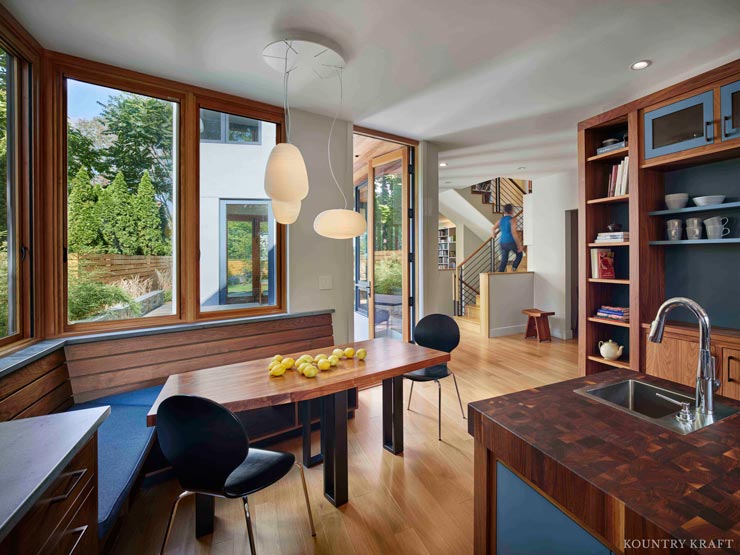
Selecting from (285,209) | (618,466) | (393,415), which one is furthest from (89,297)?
(618,466)

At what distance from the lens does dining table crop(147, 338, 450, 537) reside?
1.70 meters

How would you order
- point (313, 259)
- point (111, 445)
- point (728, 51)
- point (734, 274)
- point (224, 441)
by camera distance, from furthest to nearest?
point (313, 259)
point (734, 274)
point (728, 51)
point (111, 445)
point (224, 441)

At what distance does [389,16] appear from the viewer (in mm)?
1974

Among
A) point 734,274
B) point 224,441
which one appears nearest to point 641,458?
point 224,441

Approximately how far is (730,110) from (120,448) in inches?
161

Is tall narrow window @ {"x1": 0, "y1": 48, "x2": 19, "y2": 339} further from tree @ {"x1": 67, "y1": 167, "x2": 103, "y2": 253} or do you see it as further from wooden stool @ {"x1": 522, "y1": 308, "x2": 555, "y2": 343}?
wooden stool @ {"x1": 522, "y1": 308, "x2": 555, "y2": 343}

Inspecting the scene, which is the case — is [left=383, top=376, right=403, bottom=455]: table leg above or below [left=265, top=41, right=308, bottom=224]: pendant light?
below

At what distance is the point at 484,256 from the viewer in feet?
27.2

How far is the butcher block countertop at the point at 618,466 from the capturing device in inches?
28.2

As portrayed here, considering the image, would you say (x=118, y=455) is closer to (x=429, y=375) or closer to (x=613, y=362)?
(x=429, y=375)

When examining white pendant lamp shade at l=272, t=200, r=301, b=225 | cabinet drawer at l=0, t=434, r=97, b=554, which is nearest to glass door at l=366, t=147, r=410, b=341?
white pendant lamp shade at l=272, t=200, r=301, b=225

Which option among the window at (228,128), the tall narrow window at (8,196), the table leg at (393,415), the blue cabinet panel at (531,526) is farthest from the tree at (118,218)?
the blue cabinet panel at (531,526)

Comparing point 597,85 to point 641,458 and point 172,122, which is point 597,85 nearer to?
point 641,458

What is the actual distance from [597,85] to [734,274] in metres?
1.75
